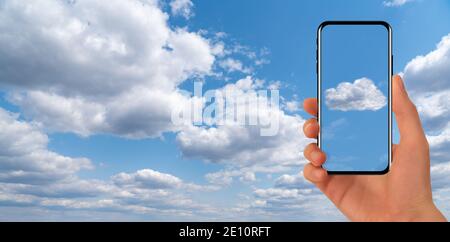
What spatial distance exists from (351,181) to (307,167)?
855 millimetres

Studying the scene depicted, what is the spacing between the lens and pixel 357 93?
488 cm

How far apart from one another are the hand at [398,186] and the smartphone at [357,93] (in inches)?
10.7

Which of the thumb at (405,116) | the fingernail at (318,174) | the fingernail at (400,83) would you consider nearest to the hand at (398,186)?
the thumb at (405,116)

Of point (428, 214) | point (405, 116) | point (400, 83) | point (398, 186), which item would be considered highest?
point (400, 83)

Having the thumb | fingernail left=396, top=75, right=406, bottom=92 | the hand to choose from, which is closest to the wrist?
the hand

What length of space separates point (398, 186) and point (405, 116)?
90 cm

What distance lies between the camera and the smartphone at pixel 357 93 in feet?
15.3

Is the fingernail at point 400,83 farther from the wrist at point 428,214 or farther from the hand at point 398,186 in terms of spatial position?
the wrist at point 428,214

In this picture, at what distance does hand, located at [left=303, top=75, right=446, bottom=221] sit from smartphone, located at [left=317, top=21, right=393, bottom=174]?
0.89 ft

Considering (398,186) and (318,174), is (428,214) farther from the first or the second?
(318,174)

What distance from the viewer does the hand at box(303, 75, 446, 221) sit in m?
5.00

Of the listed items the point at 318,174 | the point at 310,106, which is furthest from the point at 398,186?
the point at 310,106

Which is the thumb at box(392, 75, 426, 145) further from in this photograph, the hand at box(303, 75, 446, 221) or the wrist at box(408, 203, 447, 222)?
the wrist at box(408, 203, 447, 222)
